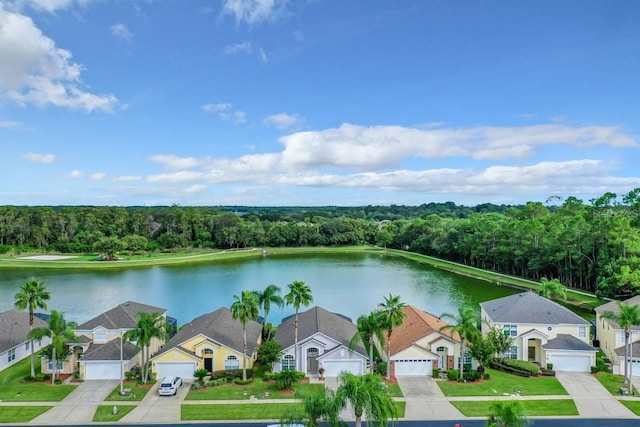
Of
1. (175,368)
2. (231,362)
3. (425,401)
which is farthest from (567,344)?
(175,368)

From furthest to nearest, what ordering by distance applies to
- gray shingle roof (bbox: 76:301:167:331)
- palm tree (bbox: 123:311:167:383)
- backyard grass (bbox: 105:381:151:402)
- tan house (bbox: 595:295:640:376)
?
gray shingle roof (bbox: 76:301:167:331) → tan house (bbox: 595:295:640:376) → palm tree (bbox: 123:311:167:383) → backyard grass (bbox: 105:381:151:402)

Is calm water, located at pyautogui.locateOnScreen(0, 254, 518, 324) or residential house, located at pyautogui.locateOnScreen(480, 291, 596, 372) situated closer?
residential house, located at pyautogui.locateOnScreen(480, 291, 596, 372)

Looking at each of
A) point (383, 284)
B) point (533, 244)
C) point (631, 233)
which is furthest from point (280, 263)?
point (631, 233)

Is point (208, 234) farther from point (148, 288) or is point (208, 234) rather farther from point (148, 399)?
point (148, 399)

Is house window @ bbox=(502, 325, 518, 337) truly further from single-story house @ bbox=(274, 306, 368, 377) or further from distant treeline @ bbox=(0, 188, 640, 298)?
distant treeline @ bbox=(0, 188, 640, 298)

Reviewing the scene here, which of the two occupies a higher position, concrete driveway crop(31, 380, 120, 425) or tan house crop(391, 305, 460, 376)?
tan house crop(391, 305, 460, 376)

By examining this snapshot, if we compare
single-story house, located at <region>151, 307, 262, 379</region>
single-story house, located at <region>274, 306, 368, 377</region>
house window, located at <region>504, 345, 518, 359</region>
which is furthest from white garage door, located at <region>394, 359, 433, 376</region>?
single-story house, located at <region>151, 307, 262, 379</region>

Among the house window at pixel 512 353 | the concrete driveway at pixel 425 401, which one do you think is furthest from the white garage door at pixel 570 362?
the concrete driveway at pixel 425 401

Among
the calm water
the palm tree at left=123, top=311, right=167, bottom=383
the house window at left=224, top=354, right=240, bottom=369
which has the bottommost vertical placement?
the calm water

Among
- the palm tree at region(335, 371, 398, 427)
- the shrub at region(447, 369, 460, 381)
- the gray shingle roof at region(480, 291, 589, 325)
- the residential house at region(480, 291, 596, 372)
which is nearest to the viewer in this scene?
the palm tree at region(335, 371, 398, 427)
